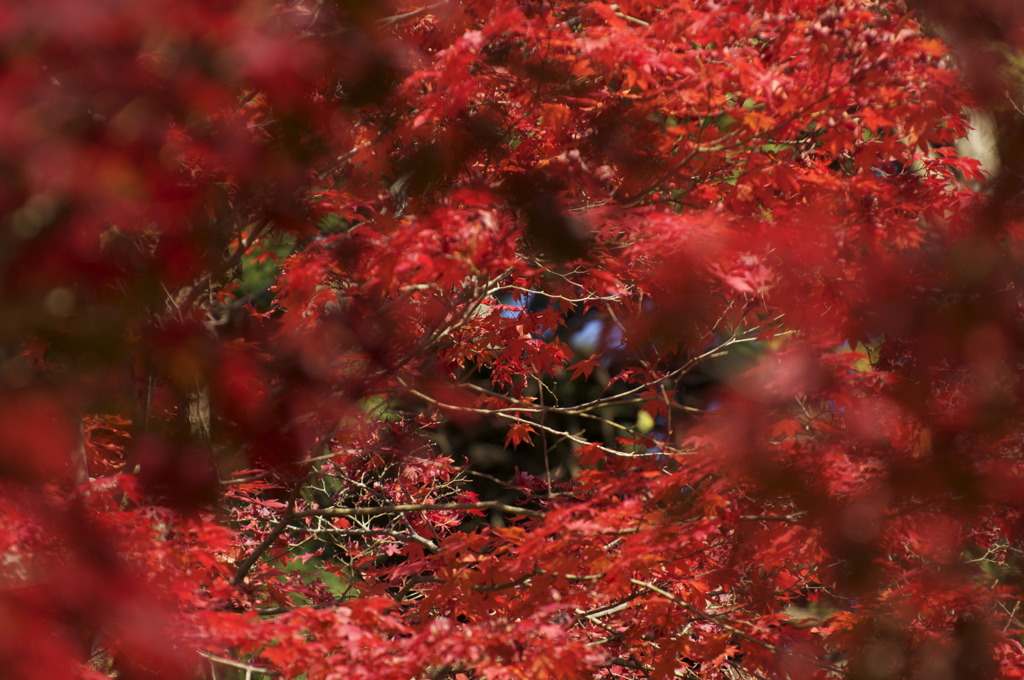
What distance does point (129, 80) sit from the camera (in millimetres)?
2615

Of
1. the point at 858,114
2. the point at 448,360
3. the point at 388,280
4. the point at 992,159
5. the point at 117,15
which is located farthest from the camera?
the point at 992,159

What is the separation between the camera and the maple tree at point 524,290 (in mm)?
3006

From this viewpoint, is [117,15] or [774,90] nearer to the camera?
[117,15]

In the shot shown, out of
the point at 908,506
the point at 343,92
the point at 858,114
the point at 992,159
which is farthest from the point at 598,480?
the point at 992,159

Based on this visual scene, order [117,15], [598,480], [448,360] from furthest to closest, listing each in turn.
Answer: [448,360], [598,480], [117,15]

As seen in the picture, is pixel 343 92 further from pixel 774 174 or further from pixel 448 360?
pixel 774 174

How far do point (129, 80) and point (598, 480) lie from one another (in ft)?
8.34

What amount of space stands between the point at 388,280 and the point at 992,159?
14.0 ft

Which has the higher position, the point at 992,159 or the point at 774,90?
the point at 774,90

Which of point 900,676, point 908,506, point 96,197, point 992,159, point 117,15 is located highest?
point 117,15

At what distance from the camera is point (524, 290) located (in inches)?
153

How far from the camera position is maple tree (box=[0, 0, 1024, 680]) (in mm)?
3006

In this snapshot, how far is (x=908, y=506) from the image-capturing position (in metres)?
3.73

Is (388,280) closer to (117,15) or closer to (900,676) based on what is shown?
(117,15)
